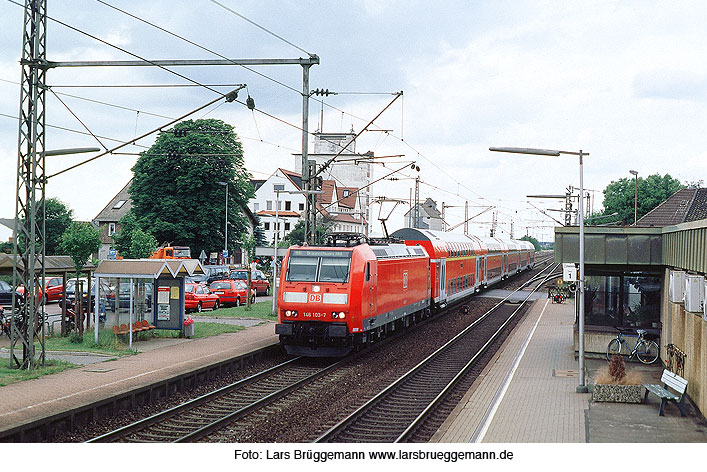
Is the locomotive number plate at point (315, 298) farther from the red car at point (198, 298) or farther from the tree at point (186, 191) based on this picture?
the tree at point (186, 191)

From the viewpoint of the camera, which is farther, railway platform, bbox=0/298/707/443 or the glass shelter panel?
the glass shelter panel

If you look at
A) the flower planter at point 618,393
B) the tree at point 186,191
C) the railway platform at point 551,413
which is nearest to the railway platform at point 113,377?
the railway platform at point 551,413

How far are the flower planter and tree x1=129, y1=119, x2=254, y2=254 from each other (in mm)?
38911

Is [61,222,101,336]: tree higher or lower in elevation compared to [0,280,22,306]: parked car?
higher

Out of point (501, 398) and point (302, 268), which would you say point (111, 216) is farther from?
point (501, 398)

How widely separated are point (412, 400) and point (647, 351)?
25.4 feet

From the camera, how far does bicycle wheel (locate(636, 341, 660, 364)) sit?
66.1ft

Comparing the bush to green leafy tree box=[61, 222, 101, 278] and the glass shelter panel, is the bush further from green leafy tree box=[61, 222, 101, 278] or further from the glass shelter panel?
green leafy tree box=[61, 222, 101, 278]

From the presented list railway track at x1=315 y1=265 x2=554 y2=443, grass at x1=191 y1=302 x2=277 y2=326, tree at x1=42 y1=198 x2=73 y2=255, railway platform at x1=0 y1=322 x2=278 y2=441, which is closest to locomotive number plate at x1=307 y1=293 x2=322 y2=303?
railway platform at x1=0 y1=322 x2=278 y2=441

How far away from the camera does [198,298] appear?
35.2 metres

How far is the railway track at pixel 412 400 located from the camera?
1286cm

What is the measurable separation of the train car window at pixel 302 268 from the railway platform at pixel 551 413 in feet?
16.3
